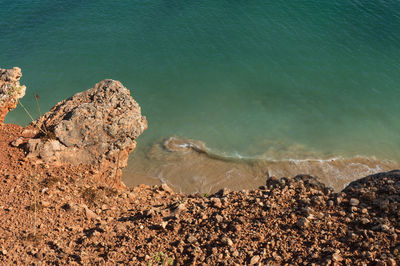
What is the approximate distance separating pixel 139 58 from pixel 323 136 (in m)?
17.4

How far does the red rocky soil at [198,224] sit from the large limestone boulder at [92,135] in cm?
86

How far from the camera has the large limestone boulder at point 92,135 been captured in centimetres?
1316

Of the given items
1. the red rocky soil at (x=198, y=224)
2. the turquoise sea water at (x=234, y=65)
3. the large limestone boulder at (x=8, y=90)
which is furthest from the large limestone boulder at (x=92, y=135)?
the turquoise sea water at (x=234, y=65)

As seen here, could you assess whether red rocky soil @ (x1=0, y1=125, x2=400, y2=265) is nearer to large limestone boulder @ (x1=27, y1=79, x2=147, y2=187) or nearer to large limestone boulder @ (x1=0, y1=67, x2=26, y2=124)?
large limestone boulder @ (x1=27, y1=79, x2=147, y2=187)

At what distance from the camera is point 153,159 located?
21328mm

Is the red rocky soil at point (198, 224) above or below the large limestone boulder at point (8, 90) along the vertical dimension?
below

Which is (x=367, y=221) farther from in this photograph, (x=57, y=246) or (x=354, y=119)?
(x=354, y=119)

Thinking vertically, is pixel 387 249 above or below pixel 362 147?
above

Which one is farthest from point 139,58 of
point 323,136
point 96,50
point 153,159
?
point 323,136

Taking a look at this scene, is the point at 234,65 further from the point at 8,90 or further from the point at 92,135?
the point at 8,90

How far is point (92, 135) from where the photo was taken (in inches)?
536

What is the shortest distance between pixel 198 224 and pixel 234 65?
20.9 metres

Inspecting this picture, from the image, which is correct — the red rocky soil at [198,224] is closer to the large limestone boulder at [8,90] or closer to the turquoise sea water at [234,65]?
the large limestone boulder at [8,90]

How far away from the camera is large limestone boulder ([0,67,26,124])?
14734 mm
